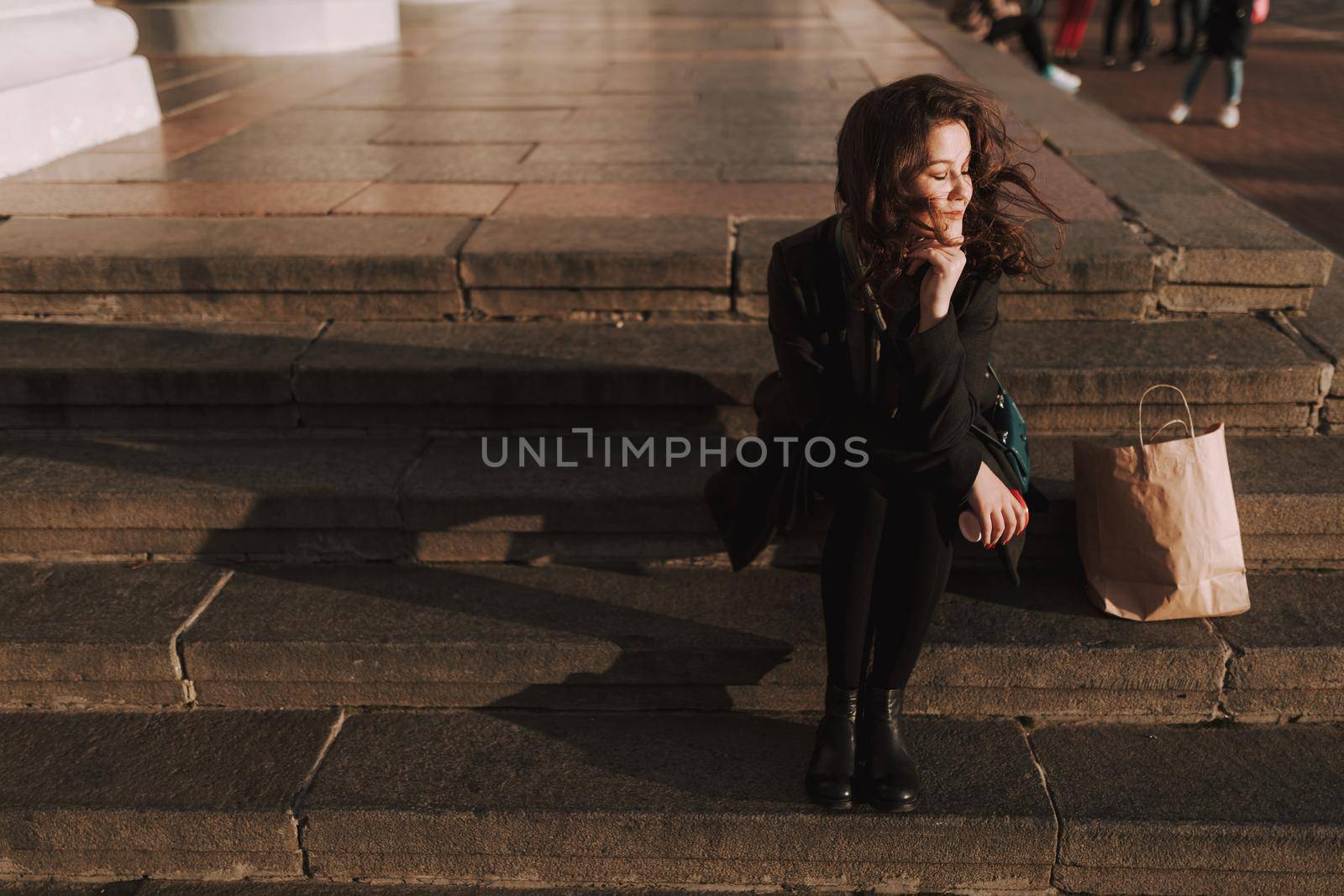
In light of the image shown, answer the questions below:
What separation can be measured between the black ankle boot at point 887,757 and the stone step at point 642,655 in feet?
0.74

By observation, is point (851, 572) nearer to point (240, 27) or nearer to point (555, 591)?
point (555, 591)

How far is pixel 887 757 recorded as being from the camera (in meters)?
2.35

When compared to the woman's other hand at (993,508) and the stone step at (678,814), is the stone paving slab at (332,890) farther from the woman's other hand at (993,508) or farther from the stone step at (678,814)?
the woman's other hand at (993,508)

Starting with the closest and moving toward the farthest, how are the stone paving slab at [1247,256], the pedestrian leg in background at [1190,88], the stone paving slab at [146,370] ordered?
the stone paving slab at [146,370] < the stone paving slab at [1247,256] < the pedestrian leg in background at [1190,88]

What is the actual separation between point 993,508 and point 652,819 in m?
0.96

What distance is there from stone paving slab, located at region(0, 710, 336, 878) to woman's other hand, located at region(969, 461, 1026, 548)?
1.56 m

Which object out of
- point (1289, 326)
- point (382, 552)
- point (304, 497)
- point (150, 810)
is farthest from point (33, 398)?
point (1289, 326)

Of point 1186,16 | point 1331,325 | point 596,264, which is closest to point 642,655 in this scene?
point 596,264

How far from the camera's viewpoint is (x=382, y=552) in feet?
9.77

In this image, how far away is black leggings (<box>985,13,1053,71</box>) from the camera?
8727mm

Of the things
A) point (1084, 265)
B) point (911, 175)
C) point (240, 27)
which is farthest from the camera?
point (240, 27)

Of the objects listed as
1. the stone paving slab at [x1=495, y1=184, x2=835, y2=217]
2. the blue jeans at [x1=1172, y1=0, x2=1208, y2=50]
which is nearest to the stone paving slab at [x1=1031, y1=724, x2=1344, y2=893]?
the stone paving slab at [x1=495, y1=184, x2=835, y2=217]

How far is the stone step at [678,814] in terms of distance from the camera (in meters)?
2.29

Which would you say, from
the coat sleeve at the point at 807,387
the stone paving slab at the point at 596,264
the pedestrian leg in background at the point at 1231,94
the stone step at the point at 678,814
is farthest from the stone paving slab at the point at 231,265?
the pedestrian leg in background at the point at 1231,94
